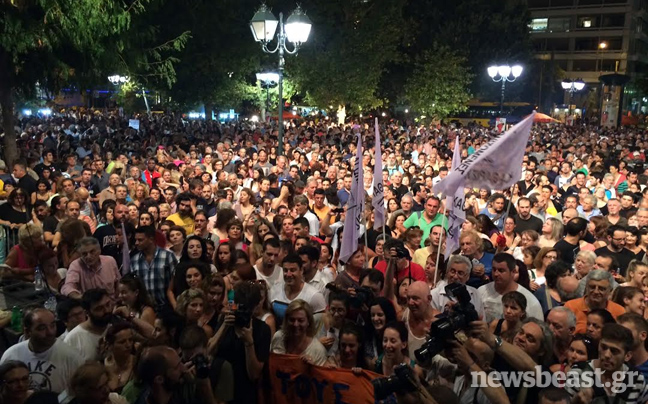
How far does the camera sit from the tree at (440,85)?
3694 cm

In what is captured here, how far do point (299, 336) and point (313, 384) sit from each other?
0.41 m

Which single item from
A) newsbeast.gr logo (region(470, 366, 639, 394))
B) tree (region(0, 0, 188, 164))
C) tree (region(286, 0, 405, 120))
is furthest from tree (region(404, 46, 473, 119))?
newsbeast.gr logo (region(470, 366, 639, 394))

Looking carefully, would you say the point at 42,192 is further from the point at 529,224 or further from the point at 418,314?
the point at 529,224

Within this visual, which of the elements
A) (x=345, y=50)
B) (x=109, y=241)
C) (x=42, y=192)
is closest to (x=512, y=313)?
(x=109, y=241)

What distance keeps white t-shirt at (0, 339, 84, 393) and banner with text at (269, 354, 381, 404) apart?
1.49 metres

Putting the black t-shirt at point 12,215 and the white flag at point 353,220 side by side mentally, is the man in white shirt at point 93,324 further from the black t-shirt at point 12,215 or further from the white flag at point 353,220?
the black t-shirt at point 12,215

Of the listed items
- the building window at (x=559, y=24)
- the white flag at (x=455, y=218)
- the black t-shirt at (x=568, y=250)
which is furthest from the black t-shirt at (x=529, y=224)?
the building window at (x=559, y=24)

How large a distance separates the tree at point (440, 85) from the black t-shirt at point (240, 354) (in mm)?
33729

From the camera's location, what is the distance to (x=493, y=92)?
47844 mm

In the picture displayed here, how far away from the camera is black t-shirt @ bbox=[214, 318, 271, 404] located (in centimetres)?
461

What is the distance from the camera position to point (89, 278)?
21.3 feet

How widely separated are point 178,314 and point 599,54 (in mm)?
93681

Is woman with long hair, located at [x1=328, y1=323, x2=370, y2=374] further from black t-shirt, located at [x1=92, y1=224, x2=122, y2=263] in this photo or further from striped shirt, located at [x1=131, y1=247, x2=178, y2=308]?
black t-shirt, located at [x1=92, y1=224, x2=122, y2=263]

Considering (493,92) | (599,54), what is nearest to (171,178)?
(493,92)
